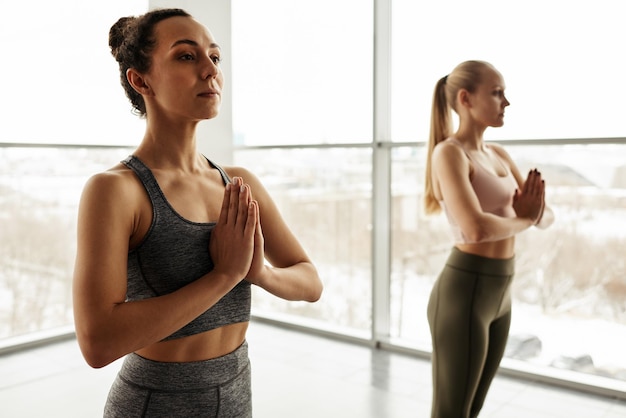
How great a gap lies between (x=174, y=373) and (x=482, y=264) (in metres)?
1.33

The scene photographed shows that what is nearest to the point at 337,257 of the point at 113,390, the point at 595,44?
the point at 595,44

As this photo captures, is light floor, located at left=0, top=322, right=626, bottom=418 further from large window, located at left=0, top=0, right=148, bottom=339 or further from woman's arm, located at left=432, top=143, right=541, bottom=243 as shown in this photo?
woman's arm, located at left=432, top=143, right=541, bottom=243

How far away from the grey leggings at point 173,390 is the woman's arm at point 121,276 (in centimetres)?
11

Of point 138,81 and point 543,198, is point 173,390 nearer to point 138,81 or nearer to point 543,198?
point 138,81

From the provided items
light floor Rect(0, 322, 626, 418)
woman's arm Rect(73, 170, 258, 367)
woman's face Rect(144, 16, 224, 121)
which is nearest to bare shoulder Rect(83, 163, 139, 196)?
woman's arm Rect(73, 170, 258, 367)

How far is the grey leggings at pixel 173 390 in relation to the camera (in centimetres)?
102

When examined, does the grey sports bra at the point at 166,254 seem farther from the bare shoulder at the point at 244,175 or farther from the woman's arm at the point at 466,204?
the woman's arm at the point at 466,204

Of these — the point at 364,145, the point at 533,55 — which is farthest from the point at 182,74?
the point at 364,145

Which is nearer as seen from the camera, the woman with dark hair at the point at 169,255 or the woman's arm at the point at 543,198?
the woman with dark hair at the point at 169,255

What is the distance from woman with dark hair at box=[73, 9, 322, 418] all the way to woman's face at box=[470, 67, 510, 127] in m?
1.24

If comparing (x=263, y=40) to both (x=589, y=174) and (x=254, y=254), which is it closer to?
(x=589, y=174)

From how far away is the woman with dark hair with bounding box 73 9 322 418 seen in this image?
925 mm

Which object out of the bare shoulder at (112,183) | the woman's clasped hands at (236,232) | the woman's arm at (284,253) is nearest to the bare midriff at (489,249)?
the woman's arm at (284,253)

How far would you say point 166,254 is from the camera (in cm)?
100
